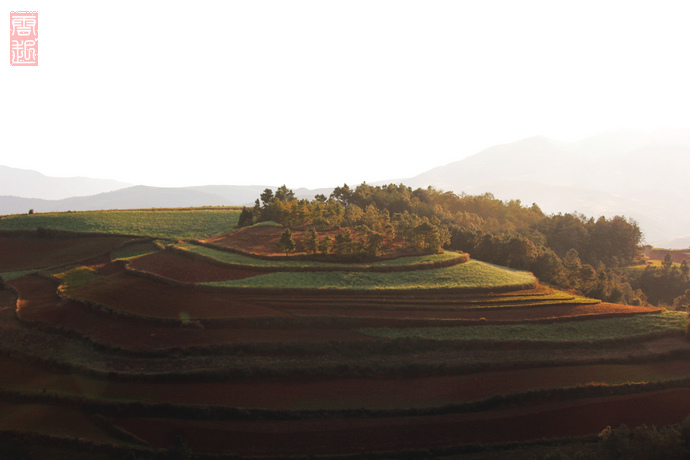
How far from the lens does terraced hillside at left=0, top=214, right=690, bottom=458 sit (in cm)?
2320

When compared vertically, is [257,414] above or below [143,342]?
below

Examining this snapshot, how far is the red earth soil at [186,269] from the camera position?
1623 inches

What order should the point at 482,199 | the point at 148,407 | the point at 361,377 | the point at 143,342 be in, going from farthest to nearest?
1. the point at 482,199
2. the point at 143,342
3. the point at 361,377
4. the point at 148,407

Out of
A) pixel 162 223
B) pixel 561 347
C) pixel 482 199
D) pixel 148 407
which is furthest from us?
pixel 482 199

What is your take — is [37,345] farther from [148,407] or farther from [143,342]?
[148,407]

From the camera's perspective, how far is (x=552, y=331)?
3466 centimetres

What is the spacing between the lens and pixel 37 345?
3094 centimetres

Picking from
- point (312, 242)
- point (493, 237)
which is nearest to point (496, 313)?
point (312, 242)

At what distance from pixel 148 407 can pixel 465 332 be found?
24.7 metres

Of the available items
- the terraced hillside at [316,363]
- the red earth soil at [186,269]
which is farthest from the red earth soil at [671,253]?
the red earth soil at [186,269]

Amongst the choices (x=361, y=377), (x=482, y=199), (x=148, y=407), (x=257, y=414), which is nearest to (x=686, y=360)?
(x=361, y=377)

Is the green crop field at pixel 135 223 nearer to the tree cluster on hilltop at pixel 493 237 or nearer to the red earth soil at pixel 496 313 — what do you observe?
the tree cluster on hilltop at pixel 493 237

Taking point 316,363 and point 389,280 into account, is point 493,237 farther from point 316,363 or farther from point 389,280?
point 316,363

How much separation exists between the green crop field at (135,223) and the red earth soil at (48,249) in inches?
135
